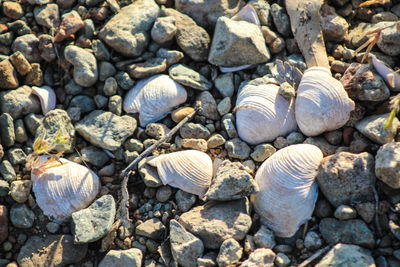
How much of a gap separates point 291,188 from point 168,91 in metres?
1.44

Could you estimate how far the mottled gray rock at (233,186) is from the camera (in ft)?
9.18

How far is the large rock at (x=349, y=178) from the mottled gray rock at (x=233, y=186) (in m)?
0.58

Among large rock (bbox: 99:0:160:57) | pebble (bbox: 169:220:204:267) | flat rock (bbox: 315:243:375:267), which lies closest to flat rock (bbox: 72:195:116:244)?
pebble (bbox: 169:220:204:267)

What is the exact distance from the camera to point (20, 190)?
3062mm

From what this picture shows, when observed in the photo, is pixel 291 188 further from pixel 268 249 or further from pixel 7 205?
pixel 7 205

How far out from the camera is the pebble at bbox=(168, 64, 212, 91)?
3.40 meters

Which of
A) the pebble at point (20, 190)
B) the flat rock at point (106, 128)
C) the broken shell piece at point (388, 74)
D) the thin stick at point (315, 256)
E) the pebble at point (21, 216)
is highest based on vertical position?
the broken shell piece at point (388, 74)

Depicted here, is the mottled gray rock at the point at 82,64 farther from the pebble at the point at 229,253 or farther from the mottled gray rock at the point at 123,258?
the pebble at the point at 229,253

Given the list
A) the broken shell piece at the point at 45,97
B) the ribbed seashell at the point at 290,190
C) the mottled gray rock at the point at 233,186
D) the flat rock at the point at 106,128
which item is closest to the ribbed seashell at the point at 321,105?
the ribbed seashell at the point at 290,190

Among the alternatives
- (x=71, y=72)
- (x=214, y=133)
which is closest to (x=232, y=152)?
(x=214, y=133)

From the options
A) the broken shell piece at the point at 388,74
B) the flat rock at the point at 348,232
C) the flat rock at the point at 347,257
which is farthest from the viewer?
the broken shell piece at the point at 388,74

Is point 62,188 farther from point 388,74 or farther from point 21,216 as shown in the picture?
point 388,74

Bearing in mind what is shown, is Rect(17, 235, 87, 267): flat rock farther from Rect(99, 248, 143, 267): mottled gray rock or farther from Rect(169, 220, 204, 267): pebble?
Rect(169, 220, 204, 267): pebble

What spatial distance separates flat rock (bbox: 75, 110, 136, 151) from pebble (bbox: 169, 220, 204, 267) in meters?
1.00
